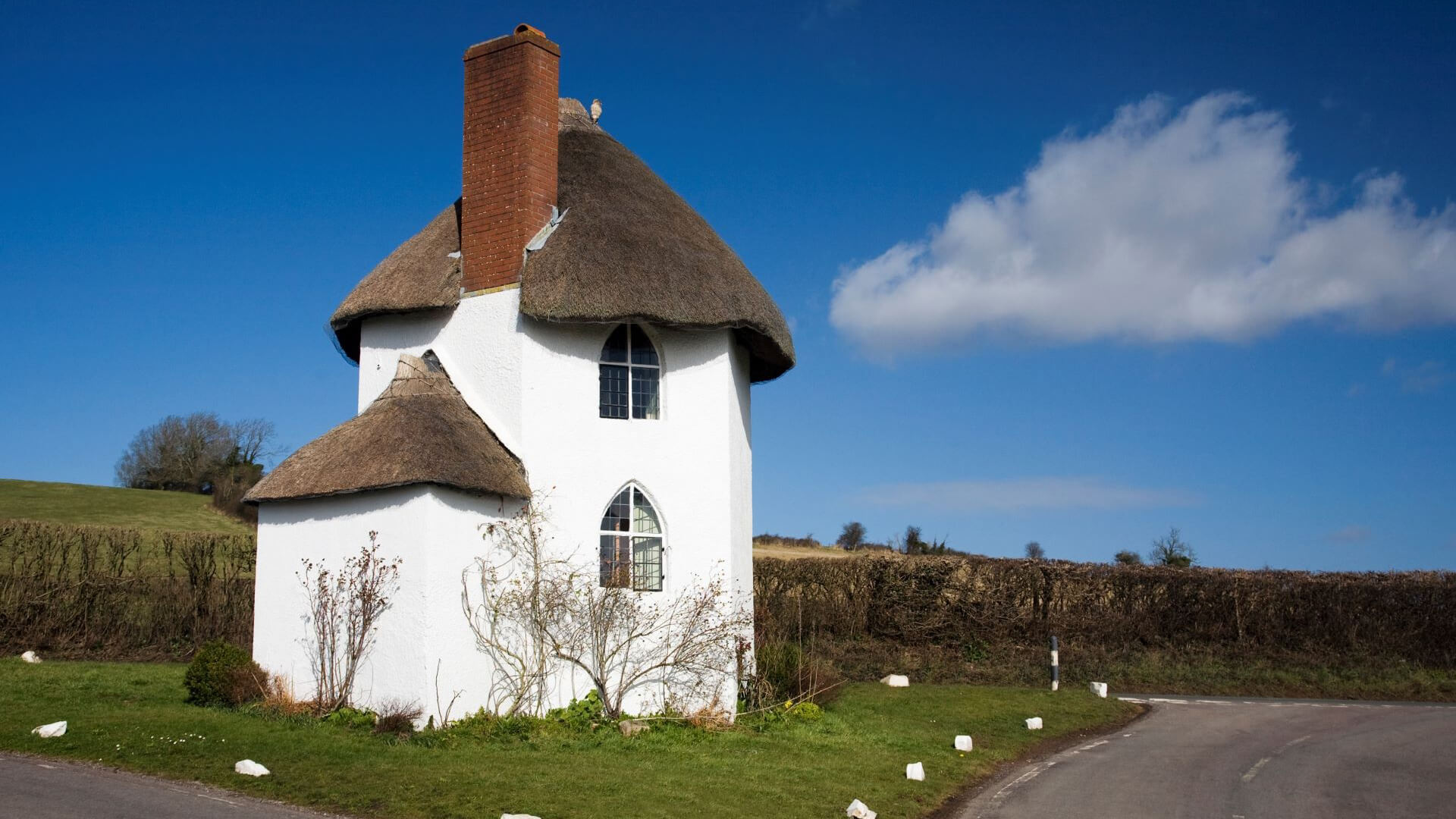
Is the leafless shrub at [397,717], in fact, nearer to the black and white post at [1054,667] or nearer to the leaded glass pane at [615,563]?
the leaded glass pane at [615,563]

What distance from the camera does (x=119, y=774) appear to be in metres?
10.8

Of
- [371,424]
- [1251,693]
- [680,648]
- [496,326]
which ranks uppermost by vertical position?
[496,326]

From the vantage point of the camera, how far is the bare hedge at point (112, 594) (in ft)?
69.7

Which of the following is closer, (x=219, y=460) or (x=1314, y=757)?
(x=1314, y=757)

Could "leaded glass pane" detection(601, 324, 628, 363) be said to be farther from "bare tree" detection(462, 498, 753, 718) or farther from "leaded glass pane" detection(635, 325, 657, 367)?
"bare tree" detection(462, 498, 753, 718)

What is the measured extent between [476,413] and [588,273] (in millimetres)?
2541

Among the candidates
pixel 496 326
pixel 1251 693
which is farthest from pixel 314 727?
pixel 1251 693

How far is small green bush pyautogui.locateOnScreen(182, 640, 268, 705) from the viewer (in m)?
14.2

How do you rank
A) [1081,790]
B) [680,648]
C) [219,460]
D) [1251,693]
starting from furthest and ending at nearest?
[219,460] → [1251,693] → [680,648] → [1081,790]

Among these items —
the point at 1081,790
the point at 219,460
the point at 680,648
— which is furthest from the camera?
the point at 219,460

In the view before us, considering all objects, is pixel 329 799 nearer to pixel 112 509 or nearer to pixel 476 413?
pixel 476 413

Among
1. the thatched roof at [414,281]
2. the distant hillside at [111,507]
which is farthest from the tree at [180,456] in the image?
the thatched roof at [414,281]

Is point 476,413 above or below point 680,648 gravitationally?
above

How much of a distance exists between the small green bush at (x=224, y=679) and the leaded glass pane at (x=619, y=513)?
15.9 feet
